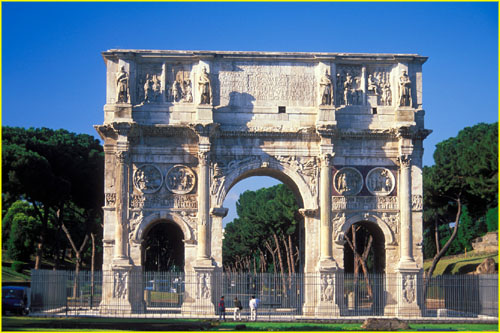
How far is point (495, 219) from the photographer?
6341 cm

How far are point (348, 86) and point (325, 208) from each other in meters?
5.27

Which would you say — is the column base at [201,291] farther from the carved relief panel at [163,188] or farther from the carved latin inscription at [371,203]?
the carved latin inscription at [371,203]

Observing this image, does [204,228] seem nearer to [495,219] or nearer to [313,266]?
[313,266]

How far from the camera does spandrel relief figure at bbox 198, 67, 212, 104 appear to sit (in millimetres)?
29453

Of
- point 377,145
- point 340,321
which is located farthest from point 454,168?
point 340,321

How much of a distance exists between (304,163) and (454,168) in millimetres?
16079

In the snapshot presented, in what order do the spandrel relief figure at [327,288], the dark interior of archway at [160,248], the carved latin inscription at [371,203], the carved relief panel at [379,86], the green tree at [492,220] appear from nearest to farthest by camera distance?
1. the spandrel relief figure at [327,288]
2. the carved latin inscription at [371,203]
3. the carved relief panel at [379,86]
4. the dark interior of archway at [160,248]
5. the green tree at [492,220]

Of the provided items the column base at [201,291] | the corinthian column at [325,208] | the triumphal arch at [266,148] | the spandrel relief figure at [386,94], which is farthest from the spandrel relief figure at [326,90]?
the column base at [201,291]

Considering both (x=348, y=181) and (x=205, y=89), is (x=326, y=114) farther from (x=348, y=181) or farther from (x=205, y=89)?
(x=205, y=89)

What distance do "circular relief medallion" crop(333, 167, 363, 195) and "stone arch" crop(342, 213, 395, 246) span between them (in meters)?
1.00

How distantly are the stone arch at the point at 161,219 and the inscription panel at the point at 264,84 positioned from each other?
499cm

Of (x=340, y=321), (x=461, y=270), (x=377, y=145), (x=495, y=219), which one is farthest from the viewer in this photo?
(x=495, y=219)

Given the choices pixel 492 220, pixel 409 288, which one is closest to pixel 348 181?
pixel 409 288

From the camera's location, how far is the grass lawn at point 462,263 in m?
45.9
